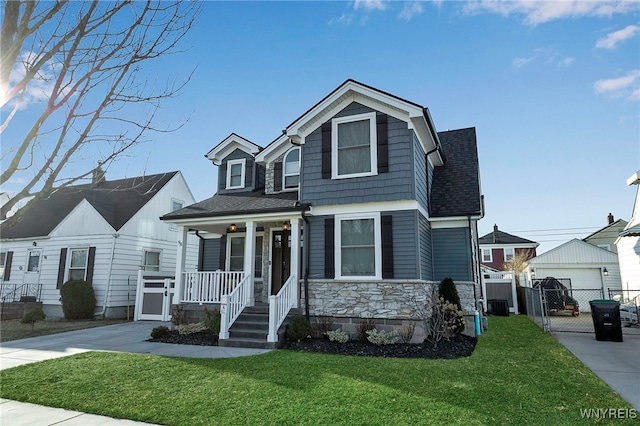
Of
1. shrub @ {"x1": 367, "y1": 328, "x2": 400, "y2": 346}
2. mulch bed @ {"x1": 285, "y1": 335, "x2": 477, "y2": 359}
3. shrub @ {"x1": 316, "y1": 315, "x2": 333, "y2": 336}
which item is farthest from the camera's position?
shrub @ {"x1": 316, "y1": 315, "x2": 333, "y2": 336}

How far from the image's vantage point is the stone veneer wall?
897 cm

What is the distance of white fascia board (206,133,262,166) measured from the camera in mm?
13859

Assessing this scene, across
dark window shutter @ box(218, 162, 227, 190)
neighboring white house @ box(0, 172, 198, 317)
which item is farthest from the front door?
neighboring white house @ box(0, 172, 198, 317)

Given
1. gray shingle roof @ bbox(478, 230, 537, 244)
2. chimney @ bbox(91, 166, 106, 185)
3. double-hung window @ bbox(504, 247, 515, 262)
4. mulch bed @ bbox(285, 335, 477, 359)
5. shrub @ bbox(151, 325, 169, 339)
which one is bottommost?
mulch bed @ bbox(285, 335, 477, 359)

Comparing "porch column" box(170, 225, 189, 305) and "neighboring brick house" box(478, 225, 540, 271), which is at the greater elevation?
"neighboring brick house" box(478, 225, 540, 271)

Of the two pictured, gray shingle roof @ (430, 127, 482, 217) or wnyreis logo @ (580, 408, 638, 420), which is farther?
gray shingle roof @ (430, 127, 482, 217)

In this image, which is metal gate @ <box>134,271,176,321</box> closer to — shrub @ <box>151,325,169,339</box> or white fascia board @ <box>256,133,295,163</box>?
shrub @ <box>151,325,169,339</box>

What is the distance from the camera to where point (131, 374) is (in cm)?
623

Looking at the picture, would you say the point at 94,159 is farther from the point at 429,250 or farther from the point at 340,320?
the point at 429,250

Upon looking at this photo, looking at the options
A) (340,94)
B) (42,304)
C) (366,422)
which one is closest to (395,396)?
(366,422)

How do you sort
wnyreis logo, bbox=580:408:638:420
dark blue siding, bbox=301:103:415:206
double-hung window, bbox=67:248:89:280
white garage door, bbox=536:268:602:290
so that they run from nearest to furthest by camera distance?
1. wnyreis logo, bbox=580:408:638:420
2. dark blue siding, bbox=301:103:415:206
3. double-hung window, bbox=67:248:89:280
4. white garage door, bbox=536:268:602:290

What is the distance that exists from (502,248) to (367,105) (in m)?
30.0

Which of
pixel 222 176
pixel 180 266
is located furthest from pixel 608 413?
pixel 222 176

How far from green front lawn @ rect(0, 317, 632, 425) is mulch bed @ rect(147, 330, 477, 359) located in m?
0.61
